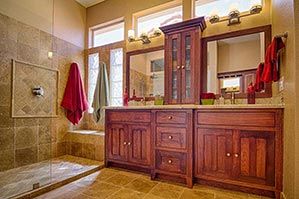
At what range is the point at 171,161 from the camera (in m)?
2.05

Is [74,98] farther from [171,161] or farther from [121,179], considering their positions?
[171,161]

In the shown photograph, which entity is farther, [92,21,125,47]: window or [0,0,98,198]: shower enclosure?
[92,21,125,47]: window

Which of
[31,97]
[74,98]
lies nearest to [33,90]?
[31,97]

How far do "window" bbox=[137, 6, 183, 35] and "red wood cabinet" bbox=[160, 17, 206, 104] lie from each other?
0.47 meters

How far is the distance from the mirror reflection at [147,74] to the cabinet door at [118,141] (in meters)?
0.76

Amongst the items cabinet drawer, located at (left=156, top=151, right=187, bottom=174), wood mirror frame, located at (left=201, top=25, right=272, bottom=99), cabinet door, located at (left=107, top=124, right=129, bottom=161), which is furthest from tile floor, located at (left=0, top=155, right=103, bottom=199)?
wood mirror frame, located at (left=201, top=25, right=272, bottom=99)

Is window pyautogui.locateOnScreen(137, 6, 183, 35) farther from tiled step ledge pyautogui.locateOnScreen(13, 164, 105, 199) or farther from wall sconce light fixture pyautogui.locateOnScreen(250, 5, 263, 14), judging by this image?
tiled step ledge pyautogui.locateOnScreen(13, 164, 105, 199)

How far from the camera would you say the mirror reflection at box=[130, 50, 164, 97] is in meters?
2.80

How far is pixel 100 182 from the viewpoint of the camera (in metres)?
2.07

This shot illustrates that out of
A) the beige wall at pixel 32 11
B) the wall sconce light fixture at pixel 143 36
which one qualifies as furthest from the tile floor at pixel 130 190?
the beige wall at pixel 32 11

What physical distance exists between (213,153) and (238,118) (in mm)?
451

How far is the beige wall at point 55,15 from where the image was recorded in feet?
8.42

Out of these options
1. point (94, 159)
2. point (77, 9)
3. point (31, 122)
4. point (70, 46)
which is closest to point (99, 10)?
point (77, 9)

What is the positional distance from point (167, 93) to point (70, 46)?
7.16ft
